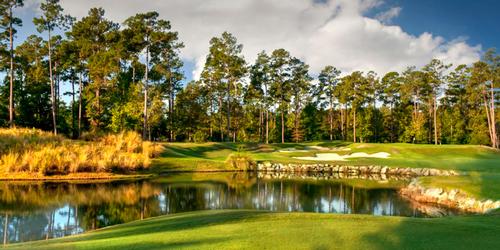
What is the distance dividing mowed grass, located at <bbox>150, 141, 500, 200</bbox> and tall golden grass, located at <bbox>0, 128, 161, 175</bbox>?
2398 millimetres

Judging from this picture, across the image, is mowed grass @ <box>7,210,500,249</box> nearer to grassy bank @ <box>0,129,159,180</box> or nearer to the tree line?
grassy bank @ <box>0,129,159,180</box>

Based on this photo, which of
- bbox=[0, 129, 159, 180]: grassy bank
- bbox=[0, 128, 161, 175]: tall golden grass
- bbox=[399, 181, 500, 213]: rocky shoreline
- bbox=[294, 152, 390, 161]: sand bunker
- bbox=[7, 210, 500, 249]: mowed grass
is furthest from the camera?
bbox=[294, 152, 390, 161]: sand bunker

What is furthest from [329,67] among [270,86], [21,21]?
[21,21]

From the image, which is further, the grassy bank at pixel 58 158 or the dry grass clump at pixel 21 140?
the dry grass clump at pixel 21 140

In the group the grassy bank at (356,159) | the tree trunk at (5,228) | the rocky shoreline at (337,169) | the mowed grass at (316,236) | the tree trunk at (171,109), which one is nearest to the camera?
the mowed grass at (316,236)

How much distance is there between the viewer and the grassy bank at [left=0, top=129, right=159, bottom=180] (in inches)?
864

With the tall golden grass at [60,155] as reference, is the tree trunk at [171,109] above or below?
above

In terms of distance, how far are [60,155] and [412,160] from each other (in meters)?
29.6

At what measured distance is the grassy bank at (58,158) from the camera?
2194cm

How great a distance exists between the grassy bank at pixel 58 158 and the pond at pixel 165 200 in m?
2.07

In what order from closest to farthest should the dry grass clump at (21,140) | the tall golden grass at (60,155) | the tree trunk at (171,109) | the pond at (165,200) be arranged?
the pond at (165,200)
the tall golden grass at (60,155)
the dry grass clump at (21,140)
the tree trunk at (171,109)

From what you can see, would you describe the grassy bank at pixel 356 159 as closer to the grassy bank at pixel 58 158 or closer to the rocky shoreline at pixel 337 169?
the rocky shoreline at pixel 337 169

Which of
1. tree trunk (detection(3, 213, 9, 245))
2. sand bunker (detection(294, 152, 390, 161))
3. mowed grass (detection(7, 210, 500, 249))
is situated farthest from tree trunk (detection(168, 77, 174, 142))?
mowed grass (detection(7, 210, 500, 249))

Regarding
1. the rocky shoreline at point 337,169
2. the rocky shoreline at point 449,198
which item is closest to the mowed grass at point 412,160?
the rocky shoreline at point 449,198
